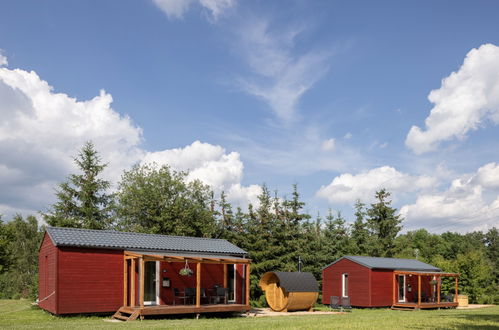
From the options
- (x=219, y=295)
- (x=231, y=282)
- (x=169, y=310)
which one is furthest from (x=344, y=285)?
(x=169, y=310)

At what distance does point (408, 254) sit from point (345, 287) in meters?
21.6

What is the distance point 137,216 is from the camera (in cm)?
4272

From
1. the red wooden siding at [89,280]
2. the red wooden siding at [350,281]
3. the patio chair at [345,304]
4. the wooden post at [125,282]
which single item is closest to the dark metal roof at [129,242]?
the red wooden siding at [89,280]

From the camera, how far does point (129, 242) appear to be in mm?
21234

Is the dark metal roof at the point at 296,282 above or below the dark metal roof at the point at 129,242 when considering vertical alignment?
below

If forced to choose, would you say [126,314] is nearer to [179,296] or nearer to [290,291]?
[179,296]

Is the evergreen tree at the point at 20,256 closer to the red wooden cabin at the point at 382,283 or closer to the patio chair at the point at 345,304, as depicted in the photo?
the red wooden cabin at the point at 382,283

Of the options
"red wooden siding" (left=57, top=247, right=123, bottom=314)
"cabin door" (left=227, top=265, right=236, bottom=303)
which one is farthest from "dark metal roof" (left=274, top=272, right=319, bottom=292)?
"red wooden siding" (left=57, top=247, right=123, bottom=314)

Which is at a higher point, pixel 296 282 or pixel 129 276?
pixel 129 276

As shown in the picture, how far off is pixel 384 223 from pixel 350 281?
17.6 meters

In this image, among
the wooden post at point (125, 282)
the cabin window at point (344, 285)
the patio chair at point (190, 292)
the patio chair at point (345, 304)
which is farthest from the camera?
the cabin window at point (344, 285)

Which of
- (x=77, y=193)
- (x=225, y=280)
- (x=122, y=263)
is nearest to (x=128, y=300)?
(x=122, y=263)

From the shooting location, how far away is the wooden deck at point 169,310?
61.0ft

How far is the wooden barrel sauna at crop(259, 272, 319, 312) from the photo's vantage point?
24.1 meters
